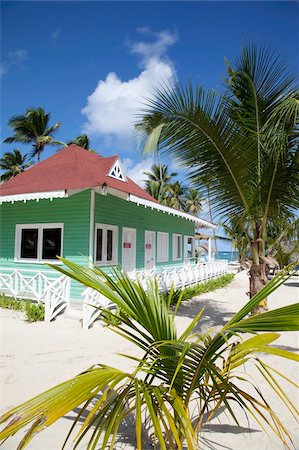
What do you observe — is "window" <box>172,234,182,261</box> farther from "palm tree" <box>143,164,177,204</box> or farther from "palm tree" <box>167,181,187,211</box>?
"palm tree" <box>167,181,187,211</box>

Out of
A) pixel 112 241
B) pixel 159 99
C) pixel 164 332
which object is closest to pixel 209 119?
pixel 159 99

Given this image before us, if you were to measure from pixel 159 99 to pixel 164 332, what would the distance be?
5.59 m

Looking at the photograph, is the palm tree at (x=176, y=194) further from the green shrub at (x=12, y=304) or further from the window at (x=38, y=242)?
the green shrub at (x=12, y=304)

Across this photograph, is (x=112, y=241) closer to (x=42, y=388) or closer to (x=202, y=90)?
(x=202, y=90)

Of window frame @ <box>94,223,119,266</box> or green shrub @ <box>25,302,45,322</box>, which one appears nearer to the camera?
green shrub @ <box>25,302,45,322</box>

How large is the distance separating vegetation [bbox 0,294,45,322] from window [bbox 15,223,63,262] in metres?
2.06

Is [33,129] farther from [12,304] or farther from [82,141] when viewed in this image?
[12,304]

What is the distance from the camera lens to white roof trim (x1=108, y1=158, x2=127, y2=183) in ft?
37.5

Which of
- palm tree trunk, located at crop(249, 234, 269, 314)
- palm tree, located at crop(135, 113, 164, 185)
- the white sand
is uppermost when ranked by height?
palm tree, located at crop(135, 113, 164, 185)

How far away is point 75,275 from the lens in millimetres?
2146

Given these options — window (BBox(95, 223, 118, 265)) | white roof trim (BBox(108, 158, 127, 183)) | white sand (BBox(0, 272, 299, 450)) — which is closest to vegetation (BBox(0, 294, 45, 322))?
white sand (BBox(0, 272, 299, 450))

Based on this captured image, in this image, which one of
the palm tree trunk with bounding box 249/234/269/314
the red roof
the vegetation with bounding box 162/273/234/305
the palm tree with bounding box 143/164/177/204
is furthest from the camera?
the palm tree with bounding box 143/164/177/204

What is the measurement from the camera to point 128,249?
13.0 metres

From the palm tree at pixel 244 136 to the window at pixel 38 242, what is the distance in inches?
234
